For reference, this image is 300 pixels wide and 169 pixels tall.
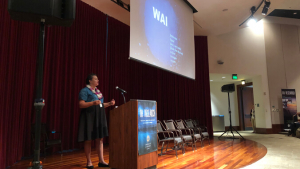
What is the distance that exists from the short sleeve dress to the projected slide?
125cm

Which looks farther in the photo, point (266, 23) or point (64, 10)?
point (266, 23)

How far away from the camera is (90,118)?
3006 mm

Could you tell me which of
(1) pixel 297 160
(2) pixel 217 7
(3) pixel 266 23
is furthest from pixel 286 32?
(1) pixel 297 160

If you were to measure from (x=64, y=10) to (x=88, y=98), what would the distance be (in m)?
1.67

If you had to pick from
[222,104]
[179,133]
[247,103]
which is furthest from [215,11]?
[247,103]

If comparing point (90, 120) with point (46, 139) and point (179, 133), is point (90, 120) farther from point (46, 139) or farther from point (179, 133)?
point (179, 133)

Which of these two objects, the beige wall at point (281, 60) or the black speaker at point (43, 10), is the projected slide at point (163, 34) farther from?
the beige wall at point (281, 60)

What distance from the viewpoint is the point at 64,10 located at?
1607mm

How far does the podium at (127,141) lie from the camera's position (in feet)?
8.92

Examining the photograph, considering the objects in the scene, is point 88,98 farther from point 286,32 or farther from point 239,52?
point 286,32

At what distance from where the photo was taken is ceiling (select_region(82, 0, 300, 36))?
5984 mm

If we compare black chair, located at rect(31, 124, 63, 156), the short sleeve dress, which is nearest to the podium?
the short sleeve dress

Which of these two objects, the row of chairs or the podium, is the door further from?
the podium

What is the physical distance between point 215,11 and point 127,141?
536cm
